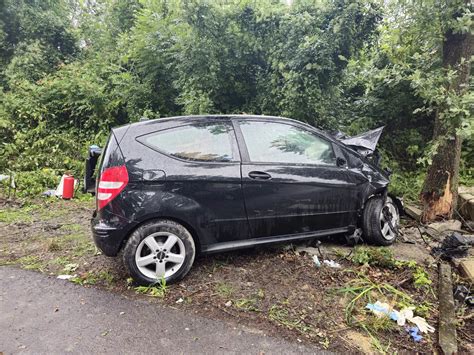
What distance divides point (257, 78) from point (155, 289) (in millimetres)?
5079

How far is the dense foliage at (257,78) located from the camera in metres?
5.32

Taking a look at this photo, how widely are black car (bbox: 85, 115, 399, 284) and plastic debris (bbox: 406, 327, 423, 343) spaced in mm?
1359

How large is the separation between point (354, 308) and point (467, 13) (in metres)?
3.70

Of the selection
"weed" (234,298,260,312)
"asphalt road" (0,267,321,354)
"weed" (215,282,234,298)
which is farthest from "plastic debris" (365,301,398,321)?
"weed" (215,282,234,298)

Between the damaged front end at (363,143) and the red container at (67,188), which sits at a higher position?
the damaged front end at (363,143)

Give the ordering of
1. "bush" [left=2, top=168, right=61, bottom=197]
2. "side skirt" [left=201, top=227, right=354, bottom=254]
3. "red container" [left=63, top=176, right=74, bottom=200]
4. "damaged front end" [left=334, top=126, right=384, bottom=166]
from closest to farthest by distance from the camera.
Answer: "side skirt" [left=201, top=227, right=354, bottom=254] → "damaged front end" [left=334, top=126, right=384, bottom=166] → "red container" [left=63, top=176, right=74, bottom=200] → "bush" [left=2, top=168, right=61, bottom=197]

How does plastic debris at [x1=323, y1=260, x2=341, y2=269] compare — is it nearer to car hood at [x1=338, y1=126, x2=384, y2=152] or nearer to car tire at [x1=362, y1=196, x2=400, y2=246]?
car tire at [x1=362, y1=196, x2=400, y2=246]

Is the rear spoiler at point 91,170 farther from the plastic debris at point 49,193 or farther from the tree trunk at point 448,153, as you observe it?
the tree trunk at point 448,153

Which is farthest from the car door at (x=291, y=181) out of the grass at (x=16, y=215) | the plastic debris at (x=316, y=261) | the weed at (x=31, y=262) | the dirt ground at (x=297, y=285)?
the grass at (x=16, y=215)

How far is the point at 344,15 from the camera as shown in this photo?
587 centimetres

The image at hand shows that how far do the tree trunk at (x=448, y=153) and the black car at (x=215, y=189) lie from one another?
5.06ft

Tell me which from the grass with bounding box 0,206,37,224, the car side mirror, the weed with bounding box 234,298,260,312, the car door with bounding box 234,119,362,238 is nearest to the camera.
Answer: the weed with bounding box 234,298,260,312

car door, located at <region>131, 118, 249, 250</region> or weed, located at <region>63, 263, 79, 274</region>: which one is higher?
car door, located at <region>131, 118, 249, 250</region>

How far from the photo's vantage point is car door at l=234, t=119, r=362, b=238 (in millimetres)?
3486
